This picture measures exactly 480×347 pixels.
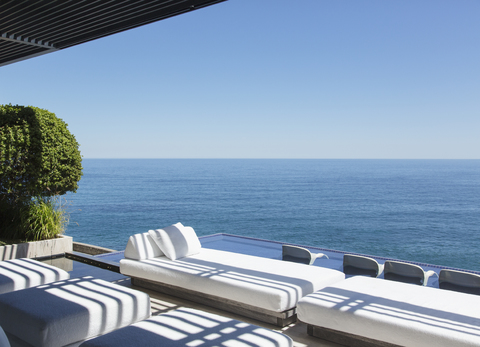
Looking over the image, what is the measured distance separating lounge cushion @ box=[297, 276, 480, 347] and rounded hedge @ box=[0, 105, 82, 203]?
5.29m

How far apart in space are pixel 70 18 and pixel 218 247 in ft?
14.6

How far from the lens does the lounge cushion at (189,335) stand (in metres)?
2.34

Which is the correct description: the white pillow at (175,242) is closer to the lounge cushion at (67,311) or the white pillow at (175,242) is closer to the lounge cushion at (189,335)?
the lounge cushion at (67,311)

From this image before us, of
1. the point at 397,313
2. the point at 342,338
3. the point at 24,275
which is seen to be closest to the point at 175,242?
the point at 24,275

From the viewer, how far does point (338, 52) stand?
56031mm

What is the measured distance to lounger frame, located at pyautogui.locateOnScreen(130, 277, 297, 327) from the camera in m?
3.59

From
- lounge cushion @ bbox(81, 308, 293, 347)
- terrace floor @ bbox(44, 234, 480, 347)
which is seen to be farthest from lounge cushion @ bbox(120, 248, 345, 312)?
lounge cushion @ bbox(81, 308, 293, 347)

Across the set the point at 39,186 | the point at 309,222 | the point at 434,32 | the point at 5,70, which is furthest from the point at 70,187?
the point at 434,32

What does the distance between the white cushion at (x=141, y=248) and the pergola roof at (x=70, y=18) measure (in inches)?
95.2

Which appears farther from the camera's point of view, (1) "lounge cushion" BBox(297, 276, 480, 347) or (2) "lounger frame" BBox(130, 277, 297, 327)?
(2) "lounger frame" BBox(130, 277, 297, 327)

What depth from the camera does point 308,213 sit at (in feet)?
136

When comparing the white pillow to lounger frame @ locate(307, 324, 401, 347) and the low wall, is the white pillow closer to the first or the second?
lounger frame @ locate(307, 324, 401, 347)

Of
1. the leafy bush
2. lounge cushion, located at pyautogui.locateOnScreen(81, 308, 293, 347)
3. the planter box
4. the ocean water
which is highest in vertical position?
the leafy bush

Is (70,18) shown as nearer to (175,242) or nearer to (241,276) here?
(175,242)
